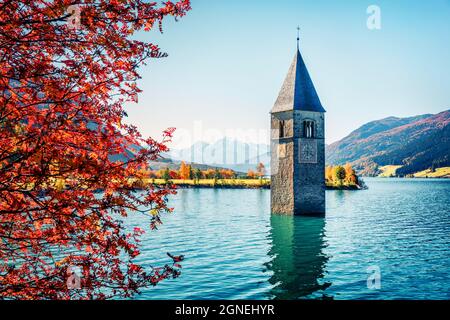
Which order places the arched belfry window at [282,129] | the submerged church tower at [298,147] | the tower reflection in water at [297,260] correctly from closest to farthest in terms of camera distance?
the tower reflection in water at [297,260] < the submerged church tower at [298,147] < the arched belfry window at [282,129]

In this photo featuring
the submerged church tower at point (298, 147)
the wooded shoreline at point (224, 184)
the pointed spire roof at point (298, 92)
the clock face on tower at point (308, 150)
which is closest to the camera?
the submerged church tower at point (298, 147)

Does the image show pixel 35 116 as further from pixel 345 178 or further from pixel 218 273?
pixel 345 178

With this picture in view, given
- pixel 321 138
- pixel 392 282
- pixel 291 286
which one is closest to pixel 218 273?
pixel 291 286

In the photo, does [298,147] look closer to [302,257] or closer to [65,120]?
[302,257]

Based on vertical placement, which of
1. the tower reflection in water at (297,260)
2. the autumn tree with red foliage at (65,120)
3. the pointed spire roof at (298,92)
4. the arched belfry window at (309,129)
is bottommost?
the tower reflection in water at (297,260)

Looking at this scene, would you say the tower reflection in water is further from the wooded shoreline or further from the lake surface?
the wooded shoreline

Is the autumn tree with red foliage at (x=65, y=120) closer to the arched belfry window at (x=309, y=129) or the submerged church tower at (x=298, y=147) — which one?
the submerged church tower at (x=298, y=147)

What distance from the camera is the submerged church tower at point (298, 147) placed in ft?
121

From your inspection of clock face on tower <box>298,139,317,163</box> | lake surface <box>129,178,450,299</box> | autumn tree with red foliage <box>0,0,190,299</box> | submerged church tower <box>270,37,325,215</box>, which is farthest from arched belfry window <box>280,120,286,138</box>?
autumn tree with red foliage <box>0,0,190,299</box>

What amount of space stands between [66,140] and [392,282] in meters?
14.3

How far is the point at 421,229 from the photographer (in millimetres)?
30141

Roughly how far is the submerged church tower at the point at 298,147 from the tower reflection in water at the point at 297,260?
4041mm

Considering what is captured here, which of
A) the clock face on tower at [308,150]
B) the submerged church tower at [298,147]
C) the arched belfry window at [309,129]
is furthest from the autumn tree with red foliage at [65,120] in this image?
the arched belfry window at [309,129]

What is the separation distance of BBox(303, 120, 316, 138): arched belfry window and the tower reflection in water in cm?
928
